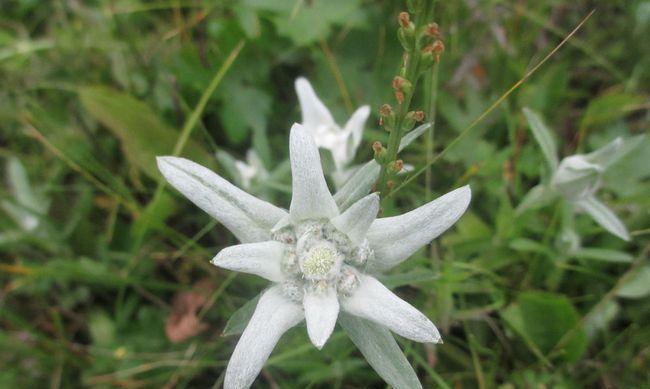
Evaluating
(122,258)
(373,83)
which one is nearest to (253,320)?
(122,258)

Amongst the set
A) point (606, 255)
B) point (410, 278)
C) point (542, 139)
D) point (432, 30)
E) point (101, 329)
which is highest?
point (432, 30)

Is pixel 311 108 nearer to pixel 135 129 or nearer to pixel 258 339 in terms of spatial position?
pixel 135 129

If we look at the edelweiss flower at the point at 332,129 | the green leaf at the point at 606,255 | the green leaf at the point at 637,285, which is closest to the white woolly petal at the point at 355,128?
the edelweiss flower at the point at 332,129

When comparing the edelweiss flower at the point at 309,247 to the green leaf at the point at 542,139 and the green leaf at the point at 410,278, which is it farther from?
the green leaf at the point at 542,139

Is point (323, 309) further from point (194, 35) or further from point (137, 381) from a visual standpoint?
point (194, 35)

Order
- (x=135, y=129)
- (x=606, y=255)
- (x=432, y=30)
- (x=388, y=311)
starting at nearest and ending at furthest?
(x=432, y=30) < (x=388, y=311) < (x=606, y=255) < (x=135, y=129)

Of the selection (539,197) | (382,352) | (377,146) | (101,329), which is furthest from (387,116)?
(101,329)
